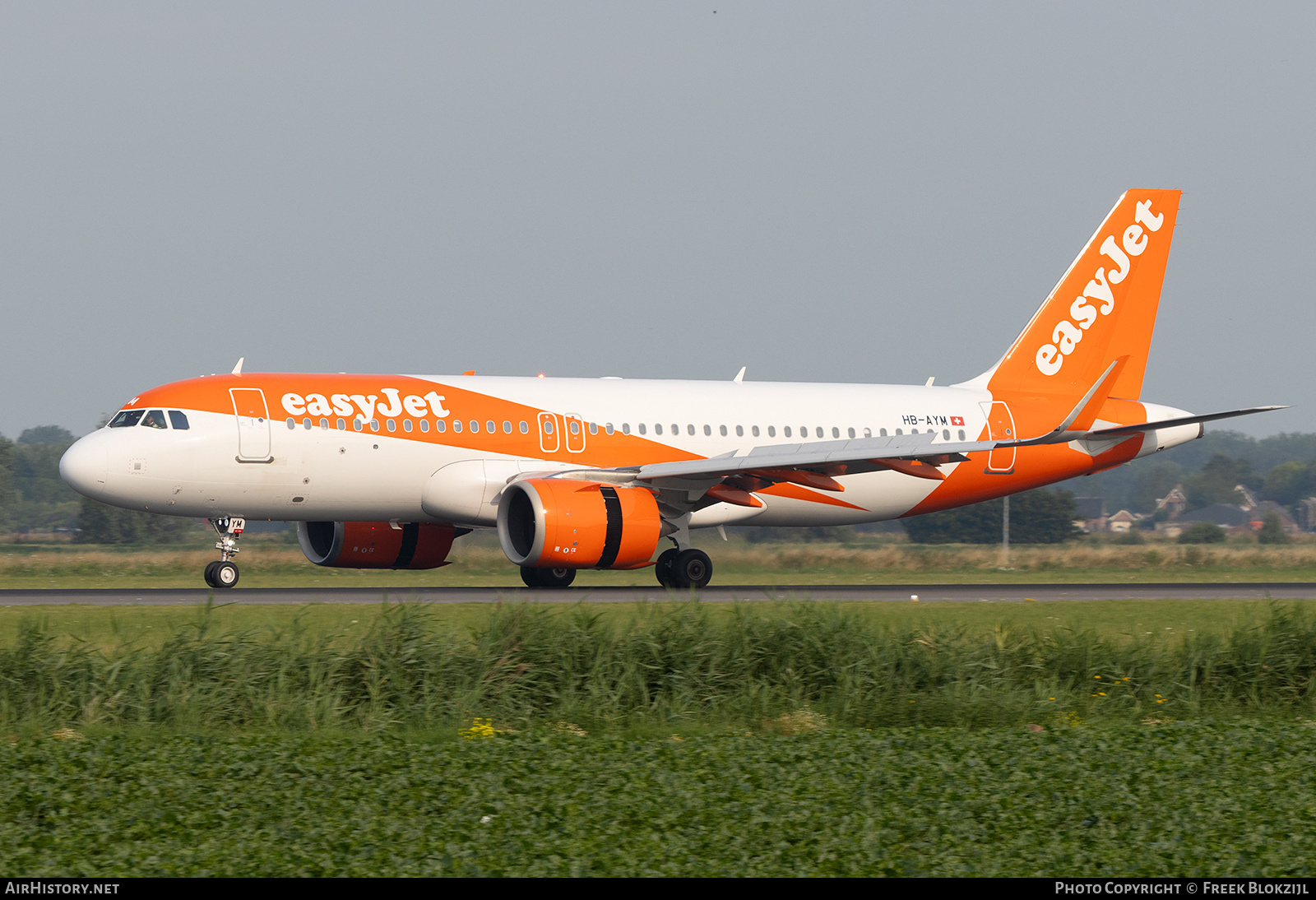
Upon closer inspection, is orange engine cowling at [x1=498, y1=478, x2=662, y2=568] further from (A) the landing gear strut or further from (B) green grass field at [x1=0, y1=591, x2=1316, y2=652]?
(B) green grass field at [x1=0, y1=591, x2=1316, y2=652]

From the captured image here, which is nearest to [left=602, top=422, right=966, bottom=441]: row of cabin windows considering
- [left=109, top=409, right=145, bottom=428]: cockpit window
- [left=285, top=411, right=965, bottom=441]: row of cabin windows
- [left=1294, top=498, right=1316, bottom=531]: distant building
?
[left=285, top=411, right=965, bottom=441]: row of cabin windows

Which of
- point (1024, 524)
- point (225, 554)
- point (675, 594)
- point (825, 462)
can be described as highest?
point (825, 462)

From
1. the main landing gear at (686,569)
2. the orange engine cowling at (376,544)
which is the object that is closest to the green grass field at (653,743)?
the main landing gear at (686,569)

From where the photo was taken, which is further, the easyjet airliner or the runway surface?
the easyjet airliner

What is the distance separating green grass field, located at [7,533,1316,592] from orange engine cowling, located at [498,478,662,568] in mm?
2708

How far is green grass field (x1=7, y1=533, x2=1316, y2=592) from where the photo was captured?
2897 centimetres

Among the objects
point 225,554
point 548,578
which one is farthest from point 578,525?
point 225,554

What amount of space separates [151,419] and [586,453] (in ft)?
24.3

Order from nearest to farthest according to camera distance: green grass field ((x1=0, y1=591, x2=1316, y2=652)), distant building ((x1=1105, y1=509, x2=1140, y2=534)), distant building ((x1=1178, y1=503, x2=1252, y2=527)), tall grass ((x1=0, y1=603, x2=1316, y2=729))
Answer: tall grass ((x1=0, y1=603, x2=1316, y2=729)) → green grass field ((x1=0, y1=591, x2=1316, y2=652)) → distant building ((x1=1178, y1=503, x2=1252, y2=527)) → distant building ((x1=1105, y1=509, x2=1140, y2=534))

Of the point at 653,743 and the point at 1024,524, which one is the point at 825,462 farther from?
the point at 1024,524

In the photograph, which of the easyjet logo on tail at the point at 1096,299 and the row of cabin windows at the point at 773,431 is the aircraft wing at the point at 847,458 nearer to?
the row of cabin windows at the point at 773,431

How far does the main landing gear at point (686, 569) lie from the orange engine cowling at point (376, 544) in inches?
173

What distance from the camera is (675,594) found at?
22.9 m

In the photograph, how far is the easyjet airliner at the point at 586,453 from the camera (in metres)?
23.7
